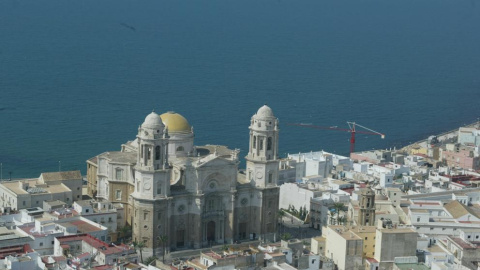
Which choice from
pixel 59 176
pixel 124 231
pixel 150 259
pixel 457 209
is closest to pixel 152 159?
pixel 124 231

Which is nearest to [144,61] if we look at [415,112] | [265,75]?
[265,75]

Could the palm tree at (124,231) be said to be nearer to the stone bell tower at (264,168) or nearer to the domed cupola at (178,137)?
the domed cupola at (178,137)

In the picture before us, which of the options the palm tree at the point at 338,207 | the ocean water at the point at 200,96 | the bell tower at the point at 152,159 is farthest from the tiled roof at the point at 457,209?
the ocean water at the point at 200,96

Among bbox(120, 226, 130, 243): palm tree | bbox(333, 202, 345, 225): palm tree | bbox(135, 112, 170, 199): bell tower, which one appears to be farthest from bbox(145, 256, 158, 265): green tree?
bbox(333, 202, 345, 225): palm tree

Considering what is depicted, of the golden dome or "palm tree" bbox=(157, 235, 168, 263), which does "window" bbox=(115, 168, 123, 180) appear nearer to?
the golden dome

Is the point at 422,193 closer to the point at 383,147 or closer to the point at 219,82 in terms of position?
the point at 383,147

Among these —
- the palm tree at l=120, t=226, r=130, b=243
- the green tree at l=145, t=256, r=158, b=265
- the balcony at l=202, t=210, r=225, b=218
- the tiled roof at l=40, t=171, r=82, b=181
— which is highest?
the tiled roof at l=40, t=171, r=82, b=181

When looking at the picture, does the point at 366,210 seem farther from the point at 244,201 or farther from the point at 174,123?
the point at 174,123

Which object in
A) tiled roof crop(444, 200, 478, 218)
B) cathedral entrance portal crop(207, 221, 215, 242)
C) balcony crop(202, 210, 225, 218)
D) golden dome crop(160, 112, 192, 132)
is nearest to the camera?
balcony crop(202, 210, 225, 218)

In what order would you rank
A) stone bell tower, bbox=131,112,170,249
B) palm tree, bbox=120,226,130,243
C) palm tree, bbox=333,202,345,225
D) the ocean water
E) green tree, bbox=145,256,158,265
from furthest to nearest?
the ocean water
palm tree, bbox=333,202,345,225
palm tree, bbox=120,226,130,243
stone bell tower, bbox=131,112,170,249
green tree, bbox=145,256,158,265
